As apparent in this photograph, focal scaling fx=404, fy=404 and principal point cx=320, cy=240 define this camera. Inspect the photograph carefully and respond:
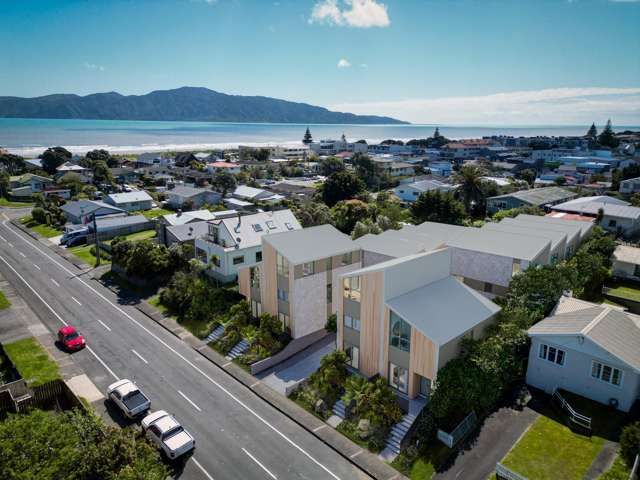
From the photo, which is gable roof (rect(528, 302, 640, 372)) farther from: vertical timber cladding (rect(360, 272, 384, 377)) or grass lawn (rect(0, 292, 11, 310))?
grass lawn (rect(0, 292, 11, 310))

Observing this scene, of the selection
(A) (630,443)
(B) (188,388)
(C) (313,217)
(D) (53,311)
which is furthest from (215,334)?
(C) (313,217)

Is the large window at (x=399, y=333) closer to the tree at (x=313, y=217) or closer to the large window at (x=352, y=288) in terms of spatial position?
the large window at (x=352, y=288)

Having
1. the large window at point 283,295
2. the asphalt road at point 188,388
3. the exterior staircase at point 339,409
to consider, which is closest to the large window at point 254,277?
the large window at point 283,295

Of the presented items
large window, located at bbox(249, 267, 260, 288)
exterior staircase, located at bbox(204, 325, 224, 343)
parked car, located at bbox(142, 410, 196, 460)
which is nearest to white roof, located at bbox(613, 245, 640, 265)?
large window, located at bbox(249, 267, 260, 288)

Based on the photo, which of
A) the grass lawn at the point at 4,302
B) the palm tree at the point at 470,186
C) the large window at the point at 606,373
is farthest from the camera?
the palm tree at the point at 470,186

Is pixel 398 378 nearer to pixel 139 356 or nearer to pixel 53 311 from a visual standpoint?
pixel 139 356

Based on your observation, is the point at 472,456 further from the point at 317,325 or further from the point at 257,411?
the point at 317,325

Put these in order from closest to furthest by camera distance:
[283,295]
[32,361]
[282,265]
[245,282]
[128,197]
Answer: [32,361]
[282,265]
[283,295]
[245,282]
[128,197]
